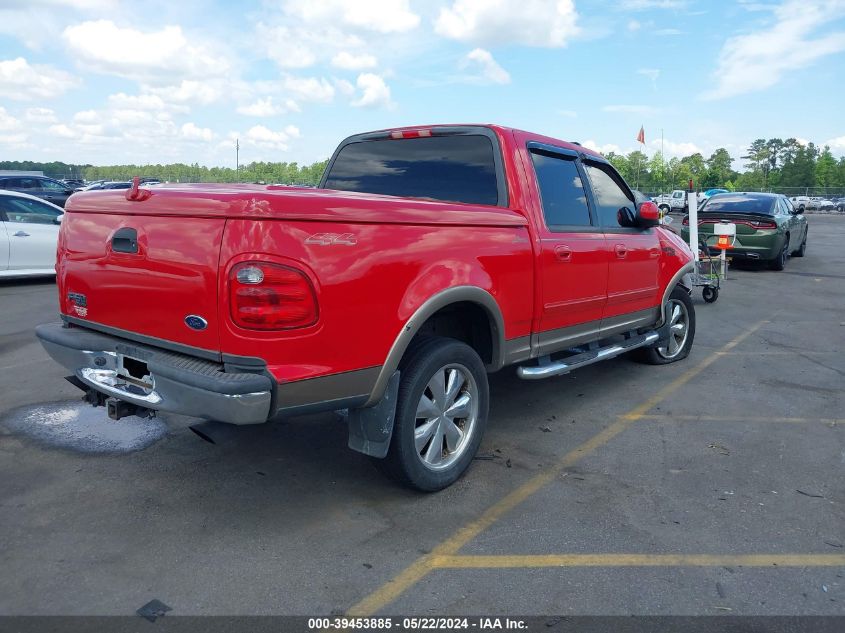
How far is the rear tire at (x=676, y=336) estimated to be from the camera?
6506mm

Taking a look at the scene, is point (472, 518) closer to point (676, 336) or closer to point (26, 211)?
point (676, 336)

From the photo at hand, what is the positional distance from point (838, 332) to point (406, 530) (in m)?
7.14

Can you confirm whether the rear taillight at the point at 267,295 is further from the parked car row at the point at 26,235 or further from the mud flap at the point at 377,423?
the parked car row at the point at 26,235

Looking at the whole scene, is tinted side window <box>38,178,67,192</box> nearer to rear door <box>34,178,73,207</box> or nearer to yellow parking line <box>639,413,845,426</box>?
rear door <box>34,178,73,207</box>

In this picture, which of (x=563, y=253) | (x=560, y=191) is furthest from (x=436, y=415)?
(x=560, y=191)

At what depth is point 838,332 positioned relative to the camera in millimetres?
8289

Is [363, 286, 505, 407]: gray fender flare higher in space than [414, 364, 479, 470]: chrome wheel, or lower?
higher

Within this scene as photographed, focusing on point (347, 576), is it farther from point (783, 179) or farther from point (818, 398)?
point (783, 179)

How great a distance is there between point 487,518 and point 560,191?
2355mm

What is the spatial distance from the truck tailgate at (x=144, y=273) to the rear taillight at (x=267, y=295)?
0.12 meters

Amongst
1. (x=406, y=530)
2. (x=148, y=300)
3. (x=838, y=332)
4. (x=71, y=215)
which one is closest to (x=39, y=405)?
(x=71, y=215)

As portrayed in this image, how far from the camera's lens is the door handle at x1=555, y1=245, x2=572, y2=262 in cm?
443

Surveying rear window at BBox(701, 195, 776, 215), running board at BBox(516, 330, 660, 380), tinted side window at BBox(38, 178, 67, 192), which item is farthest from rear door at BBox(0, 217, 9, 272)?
tinted side window at BBox(38, 178, 67, 192)

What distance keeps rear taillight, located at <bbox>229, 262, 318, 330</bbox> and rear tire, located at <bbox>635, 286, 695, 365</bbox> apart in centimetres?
438
